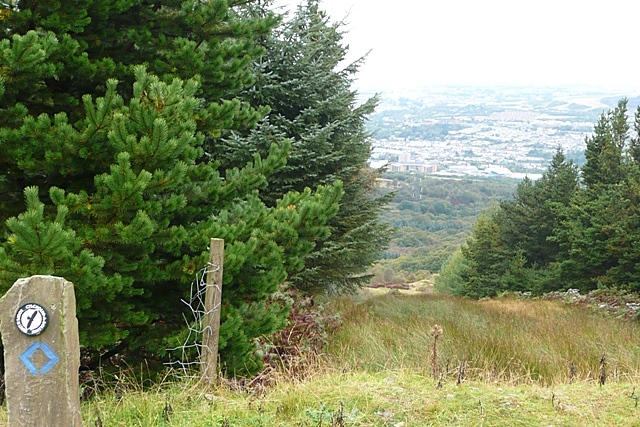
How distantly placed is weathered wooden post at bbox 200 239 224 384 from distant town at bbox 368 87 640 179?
10938cm

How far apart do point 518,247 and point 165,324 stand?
23.3m

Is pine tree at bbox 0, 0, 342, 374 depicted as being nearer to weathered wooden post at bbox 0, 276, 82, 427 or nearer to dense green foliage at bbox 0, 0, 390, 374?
dense green foliage at bbox 0, 0, 390, 374

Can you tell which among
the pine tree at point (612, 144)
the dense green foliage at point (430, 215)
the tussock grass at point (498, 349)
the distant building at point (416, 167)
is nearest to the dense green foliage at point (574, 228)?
the pine tree at point (612, 144)

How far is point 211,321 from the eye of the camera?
14.3 feet

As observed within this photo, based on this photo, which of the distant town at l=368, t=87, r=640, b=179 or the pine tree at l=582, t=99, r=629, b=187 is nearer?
the pine tree at l=582, t=99, r=629, b=187

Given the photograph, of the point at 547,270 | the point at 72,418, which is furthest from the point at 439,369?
the point at 547,270

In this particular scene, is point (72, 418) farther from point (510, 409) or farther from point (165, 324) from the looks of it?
point (510, 409)

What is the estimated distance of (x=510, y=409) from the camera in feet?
13.0

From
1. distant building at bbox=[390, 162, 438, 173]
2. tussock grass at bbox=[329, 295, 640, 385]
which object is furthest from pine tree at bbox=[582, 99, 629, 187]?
distant building at bbox=[390, 162, 438, 173]

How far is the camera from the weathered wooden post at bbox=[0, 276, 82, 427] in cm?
264

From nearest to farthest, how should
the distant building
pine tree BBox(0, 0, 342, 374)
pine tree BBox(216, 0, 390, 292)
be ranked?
pine tree BBox(0, 0, 342, 374), pine tree BBox(216, 0, 390, 292), the distant building

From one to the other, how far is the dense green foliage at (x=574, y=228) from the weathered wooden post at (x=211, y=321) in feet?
49.6

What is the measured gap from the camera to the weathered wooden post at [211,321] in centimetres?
426

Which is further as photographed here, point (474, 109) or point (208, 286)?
point (474, 109)
